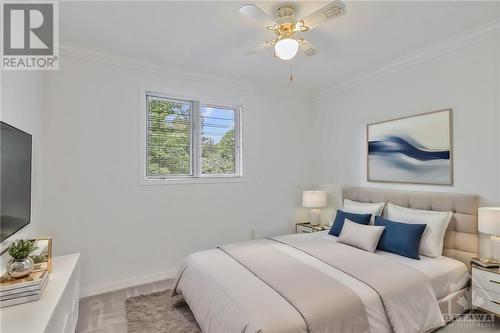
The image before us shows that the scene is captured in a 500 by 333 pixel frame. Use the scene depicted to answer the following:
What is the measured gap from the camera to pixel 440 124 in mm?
2893

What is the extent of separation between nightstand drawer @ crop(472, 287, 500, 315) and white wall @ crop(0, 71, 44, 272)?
12.0ft

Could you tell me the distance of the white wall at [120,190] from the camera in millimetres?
2852

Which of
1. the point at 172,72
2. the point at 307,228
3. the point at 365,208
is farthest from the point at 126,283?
the point at 365,208

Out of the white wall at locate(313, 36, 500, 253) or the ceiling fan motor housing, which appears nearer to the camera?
the ceiling fan motor housing

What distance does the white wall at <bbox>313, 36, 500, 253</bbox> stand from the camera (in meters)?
2.53

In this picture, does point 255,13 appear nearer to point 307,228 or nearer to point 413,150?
point 413,150

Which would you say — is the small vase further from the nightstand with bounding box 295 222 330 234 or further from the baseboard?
the nightstand with bounding box 295 222 330 234

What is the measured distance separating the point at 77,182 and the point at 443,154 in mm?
4021

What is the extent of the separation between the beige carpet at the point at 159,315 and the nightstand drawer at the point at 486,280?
2.48 m

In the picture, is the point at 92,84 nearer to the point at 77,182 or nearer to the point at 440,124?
the point at 77,182

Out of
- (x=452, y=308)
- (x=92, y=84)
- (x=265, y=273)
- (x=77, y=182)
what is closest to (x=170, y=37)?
(x=92, y=84)

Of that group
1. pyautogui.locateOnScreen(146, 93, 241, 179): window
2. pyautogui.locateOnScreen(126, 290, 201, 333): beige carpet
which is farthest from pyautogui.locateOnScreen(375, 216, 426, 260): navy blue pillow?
pyautogui.locateOnScreen(146, 93, 241, 179): window

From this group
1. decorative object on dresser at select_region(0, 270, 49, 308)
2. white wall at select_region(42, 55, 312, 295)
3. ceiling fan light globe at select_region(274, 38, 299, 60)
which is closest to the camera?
decorative object on dresser at select_region(0, 270, 49, 308)

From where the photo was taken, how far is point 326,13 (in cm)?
187
